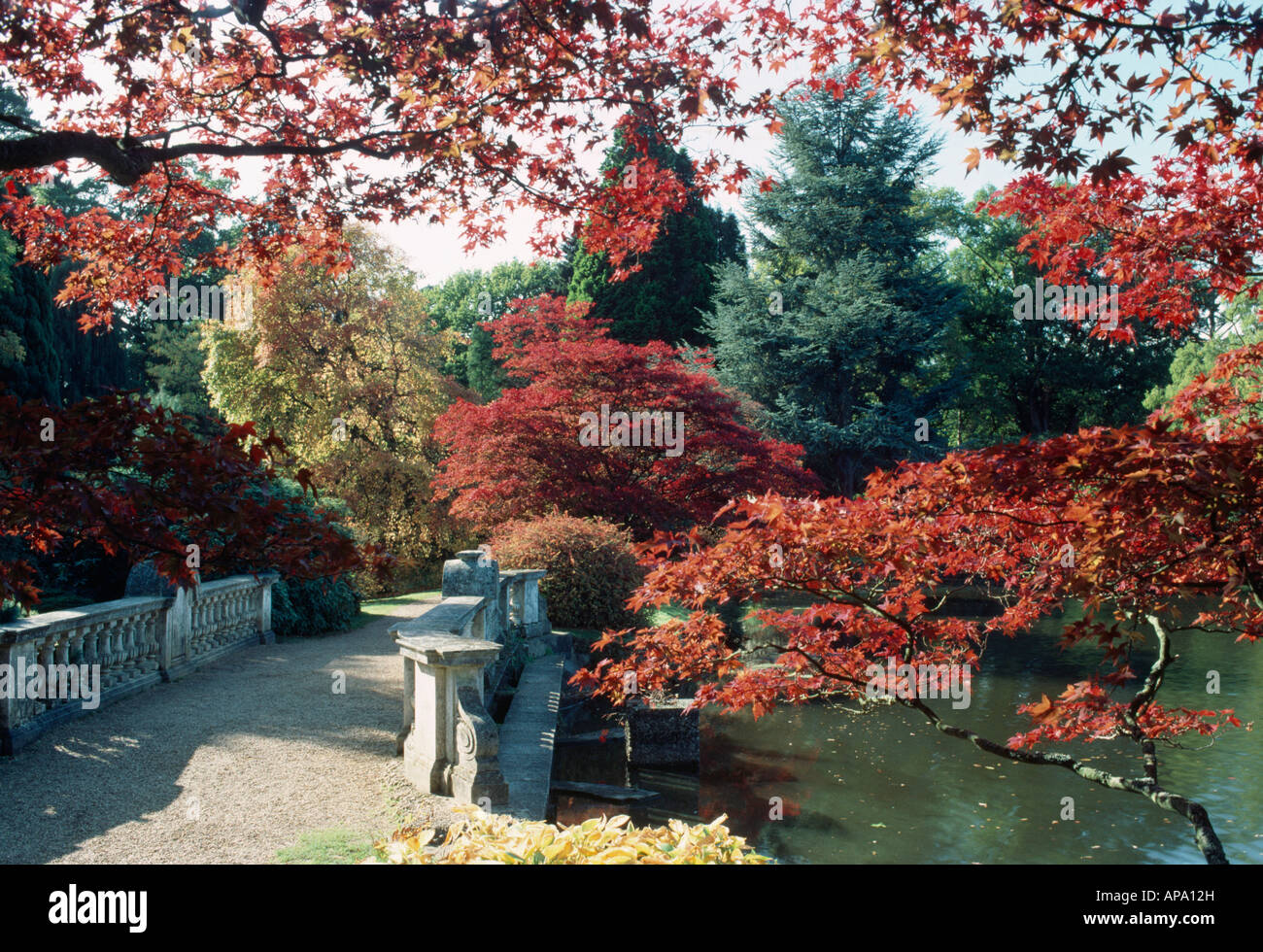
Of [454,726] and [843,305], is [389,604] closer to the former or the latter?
[454,726]

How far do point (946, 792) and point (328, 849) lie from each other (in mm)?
6322

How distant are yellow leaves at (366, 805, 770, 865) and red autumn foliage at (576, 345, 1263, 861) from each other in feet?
4.01

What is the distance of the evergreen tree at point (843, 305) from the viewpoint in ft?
87.9

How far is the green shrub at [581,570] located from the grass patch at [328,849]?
802 centimetres

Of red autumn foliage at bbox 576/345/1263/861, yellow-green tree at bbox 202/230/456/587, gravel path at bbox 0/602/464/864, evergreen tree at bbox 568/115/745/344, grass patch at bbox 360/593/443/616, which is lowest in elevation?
grass patch at bbox 360/593/443/616

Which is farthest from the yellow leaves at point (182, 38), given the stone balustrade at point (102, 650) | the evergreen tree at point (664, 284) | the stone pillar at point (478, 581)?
the evergreen tree at point (664, 284)

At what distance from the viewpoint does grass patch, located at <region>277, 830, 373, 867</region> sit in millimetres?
4438

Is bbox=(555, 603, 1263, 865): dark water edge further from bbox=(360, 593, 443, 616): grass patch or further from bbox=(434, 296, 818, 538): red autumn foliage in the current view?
bbox=(360, 593, 443, 616): grass patch

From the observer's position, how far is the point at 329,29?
5289 millimetres

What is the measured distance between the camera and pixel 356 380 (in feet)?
77.2

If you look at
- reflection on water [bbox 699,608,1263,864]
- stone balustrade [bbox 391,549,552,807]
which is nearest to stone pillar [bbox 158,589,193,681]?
stone balustrade [bbox 391,549,552,807]

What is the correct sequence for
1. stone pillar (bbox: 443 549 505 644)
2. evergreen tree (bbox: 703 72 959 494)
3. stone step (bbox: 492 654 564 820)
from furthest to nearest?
1. evergreen tree (bbox: 703 72 959 494)
2. stone pillar (bbox: 443 549 505 644)
3. stone step (bbox: 492 654 564 820)

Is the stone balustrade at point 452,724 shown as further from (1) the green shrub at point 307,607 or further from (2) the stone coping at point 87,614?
(1) the green shrub at point 307,607
